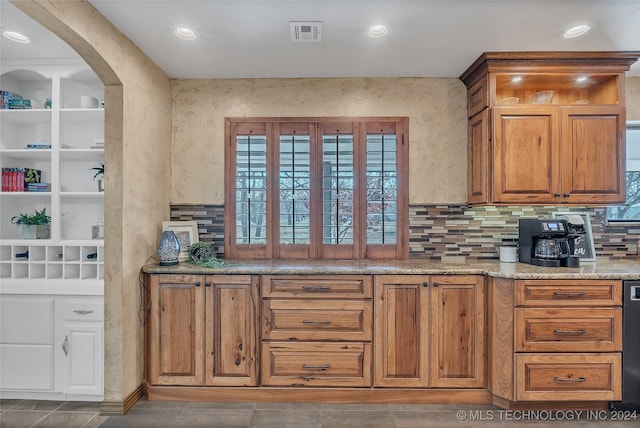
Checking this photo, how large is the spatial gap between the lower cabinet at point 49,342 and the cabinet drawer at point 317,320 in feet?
4.00

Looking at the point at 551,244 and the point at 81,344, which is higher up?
the point at 551,244

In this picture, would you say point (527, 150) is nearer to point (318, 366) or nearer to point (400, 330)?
point (400, 330)

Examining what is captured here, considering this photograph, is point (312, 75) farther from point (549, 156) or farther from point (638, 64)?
point (638, 64)

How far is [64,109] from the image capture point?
8.36 ft

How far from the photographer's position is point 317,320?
2.46 metres

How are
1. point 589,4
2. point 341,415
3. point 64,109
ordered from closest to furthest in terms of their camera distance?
point 589,4, point 341,415, point 64,109

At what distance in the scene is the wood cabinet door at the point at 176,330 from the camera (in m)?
2.49

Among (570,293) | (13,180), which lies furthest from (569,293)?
(13,180)

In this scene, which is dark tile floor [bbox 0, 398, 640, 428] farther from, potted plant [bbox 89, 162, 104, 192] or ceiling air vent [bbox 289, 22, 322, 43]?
ceiling air vent [bbox 289, 22, 322, 43]

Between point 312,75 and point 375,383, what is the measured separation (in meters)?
2.54

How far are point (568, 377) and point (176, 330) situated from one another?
273 cm

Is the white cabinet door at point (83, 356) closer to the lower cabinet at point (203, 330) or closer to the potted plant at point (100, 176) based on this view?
the lower cabinet at point (203, 330)

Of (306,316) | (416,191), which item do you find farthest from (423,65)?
(306,316)

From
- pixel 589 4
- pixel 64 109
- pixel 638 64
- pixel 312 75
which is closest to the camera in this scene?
pixel 589 4
